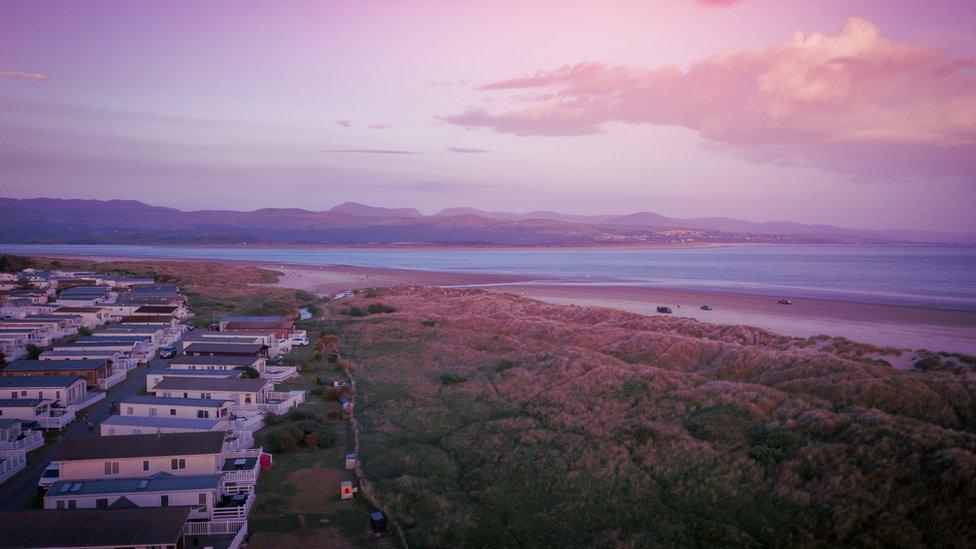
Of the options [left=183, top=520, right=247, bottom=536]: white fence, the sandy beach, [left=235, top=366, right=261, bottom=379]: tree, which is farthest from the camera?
the sandy beach

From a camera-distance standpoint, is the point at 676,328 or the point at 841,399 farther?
the point at 676,328

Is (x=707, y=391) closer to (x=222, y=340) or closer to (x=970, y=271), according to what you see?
(x=222, y=340)

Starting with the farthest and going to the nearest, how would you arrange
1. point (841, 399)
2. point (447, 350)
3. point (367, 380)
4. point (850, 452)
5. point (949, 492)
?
point (447, 350) → point (367, 380) → point (841, 399) → point (850, 452) → point (949, 492)

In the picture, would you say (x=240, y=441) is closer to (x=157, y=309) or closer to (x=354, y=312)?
(x=157, y=309)

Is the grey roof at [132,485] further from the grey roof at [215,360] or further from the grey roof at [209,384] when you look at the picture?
the grey roof at [215,360]

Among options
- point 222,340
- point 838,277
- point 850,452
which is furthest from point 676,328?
point 838,277

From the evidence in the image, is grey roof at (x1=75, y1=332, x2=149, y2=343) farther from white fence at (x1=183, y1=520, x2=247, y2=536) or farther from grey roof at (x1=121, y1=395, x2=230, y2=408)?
white fence at (x1=183, y1=520, x2=247, y2=536)

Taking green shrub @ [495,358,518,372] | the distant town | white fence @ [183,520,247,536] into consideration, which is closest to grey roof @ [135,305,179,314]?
the distant town
